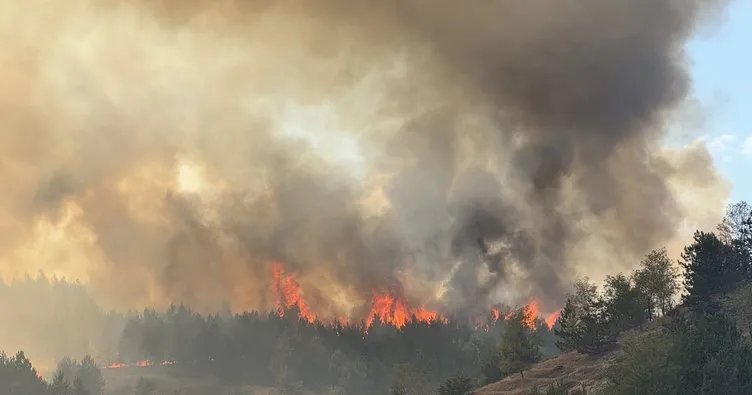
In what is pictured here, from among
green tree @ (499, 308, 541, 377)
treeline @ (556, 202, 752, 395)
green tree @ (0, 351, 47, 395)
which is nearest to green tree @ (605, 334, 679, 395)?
treeline @ (556, 202, 752, 395)

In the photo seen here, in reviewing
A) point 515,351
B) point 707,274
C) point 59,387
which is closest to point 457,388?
point 515,351

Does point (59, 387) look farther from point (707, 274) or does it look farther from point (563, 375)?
point (707, 274)

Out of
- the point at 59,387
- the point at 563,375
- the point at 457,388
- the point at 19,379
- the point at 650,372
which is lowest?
the point at 457,388

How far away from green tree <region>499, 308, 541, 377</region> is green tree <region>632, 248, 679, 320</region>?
2790 cm

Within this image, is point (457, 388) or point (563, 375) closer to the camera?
point (563, 375)

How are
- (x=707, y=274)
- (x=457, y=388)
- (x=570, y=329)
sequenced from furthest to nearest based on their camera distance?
(x=457, y=388) < (x=570, y=329) < (x=707, y=274)

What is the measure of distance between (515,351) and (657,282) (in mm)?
34873

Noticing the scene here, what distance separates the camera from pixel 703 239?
3868 inches

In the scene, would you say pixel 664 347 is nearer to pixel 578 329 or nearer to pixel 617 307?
pixel 578 329

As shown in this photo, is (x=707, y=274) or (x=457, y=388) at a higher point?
(x=707, y=274)

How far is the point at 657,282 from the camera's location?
11906cm

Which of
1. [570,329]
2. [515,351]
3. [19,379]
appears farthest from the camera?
[19,379]

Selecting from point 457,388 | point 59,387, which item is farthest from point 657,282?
point 59,387

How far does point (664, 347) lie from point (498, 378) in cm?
7697
